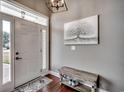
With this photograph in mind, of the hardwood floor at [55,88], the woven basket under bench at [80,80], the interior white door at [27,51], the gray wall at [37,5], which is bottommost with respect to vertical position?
the hardwood floor at [55,88]

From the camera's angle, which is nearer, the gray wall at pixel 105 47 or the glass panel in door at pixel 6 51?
the gray wall at pixel 105 47

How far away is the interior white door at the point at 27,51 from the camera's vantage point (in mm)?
2707

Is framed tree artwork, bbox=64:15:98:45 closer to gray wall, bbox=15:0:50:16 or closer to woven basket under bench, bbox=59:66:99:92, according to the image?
woven basket under bench, bbox=59:66:99:92

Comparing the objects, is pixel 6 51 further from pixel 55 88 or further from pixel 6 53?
pixel 55 88

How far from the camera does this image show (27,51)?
3014 mm

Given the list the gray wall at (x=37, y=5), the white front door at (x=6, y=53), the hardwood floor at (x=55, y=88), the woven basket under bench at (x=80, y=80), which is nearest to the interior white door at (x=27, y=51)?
the white front door at (x=6, y=53)

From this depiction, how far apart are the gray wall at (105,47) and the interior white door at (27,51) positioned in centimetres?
128

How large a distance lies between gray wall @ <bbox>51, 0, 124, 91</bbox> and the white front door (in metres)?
1.87

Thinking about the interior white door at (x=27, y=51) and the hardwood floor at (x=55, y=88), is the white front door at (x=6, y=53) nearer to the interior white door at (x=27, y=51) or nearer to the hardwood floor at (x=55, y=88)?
the interior white door at (x=27, y=51)

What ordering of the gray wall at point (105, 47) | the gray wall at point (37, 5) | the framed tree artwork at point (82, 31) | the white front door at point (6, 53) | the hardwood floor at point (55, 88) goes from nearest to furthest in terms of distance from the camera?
the gray wall at point (105, 47) < the white front door at point (6, 53) < the framed tree artwork at point (82, 31) < the hardwood floor at point (55, 88) < the gray wall at point (37, 5)

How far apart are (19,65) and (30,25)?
4.60 feet

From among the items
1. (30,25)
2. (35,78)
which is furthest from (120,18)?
(35,78)

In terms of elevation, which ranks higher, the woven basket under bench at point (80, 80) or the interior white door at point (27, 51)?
the interior white door at point (27, 51)

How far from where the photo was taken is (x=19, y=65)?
109 inches
